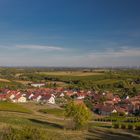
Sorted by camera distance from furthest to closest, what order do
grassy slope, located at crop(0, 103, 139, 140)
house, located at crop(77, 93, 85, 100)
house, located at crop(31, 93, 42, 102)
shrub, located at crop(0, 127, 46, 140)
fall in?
house, located at crop(77, 93, 85, 100), house, located at crop(31, 93, 42, 102), grassy slope, located at crop(0, 103, 139, 140), shrub, located at crop(0, 127, 46, 140)

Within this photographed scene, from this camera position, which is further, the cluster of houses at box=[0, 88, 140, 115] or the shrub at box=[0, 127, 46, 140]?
the cluster of houses at box=[0, 88, 140, 115]

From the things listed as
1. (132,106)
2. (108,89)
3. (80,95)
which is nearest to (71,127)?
(132,106)

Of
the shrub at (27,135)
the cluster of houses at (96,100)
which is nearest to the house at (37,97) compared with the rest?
the cluster of houses at (96,100)

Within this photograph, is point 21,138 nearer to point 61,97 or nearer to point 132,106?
point 132,106

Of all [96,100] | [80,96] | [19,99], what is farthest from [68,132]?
[80,96]

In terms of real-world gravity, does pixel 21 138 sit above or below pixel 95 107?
above

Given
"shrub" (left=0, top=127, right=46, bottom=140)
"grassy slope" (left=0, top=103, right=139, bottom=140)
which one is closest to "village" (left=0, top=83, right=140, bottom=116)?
"grassy slope" (left=0, top=103, right=139, bottom=140)

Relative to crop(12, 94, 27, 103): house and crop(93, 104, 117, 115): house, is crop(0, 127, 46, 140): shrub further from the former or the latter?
crop(12, 94, 27, 103): house

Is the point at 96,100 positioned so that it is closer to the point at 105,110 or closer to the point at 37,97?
the point at 105,110

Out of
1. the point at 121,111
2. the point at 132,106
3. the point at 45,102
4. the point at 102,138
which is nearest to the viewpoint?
the point at 102,138

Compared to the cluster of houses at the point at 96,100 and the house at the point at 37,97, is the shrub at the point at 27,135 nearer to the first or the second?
the cluster of houses at the point at 96,100

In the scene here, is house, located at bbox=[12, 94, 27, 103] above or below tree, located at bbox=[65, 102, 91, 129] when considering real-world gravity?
below
